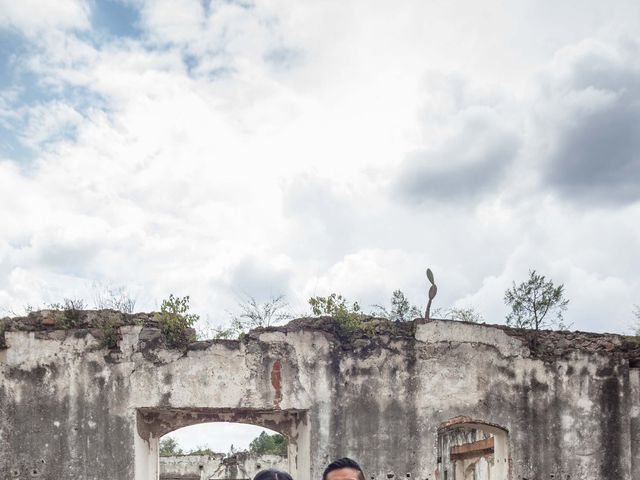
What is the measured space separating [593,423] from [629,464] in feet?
2.46

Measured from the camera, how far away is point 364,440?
9203mm

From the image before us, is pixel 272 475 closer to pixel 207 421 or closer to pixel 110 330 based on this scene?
pixel 110 330

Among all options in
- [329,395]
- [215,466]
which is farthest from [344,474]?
[215,466]

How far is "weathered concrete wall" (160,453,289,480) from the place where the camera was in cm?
2011

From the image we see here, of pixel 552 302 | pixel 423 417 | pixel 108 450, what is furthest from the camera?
pixel 552 302

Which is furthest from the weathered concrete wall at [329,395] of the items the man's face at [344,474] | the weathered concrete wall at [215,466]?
the weathered concrete wall at [215,466]

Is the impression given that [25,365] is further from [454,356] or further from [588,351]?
[588,351]

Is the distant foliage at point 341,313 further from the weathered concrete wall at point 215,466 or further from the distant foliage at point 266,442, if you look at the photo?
the distant foliage at point 266,442

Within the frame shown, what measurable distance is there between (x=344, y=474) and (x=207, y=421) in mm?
6581

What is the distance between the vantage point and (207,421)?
9445 mm

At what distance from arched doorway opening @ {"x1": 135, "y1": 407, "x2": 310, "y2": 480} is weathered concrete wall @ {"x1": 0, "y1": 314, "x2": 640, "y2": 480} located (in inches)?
1.0

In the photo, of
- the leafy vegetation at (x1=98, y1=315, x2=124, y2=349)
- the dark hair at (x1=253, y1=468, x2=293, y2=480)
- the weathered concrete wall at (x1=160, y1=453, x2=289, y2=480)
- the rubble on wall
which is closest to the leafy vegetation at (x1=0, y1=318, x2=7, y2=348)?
the rubble on wall

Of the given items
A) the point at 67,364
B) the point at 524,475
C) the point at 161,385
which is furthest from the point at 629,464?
the point at 67,364

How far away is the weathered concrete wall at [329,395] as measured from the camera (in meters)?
8.79
